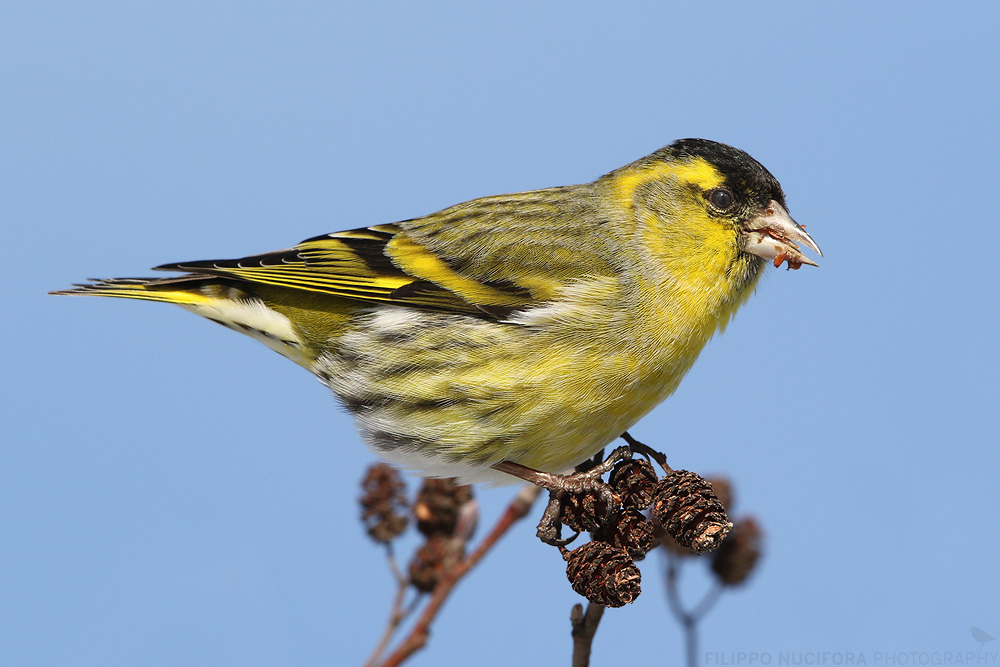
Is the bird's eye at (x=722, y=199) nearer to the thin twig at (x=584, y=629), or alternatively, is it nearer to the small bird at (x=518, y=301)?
the small bird at (x=518, y=301)

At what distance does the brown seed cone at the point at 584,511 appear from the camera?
2.88m

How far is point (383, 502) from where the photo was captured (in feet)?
12.3

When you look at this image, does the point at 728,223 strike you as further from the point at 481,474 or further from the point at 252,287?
the point at 252,287

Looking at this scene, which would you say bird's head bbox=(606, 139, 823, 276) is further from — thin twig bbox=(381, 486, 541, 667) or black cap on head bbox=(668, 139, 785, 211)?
thin twig bbox=(381, 486, 541, 667)

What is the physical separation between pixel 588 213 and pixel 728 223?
1.93 feet

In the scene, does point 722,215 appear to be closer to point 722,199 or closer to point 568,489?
point 722,199

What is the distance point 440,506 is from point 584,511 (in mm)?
1017

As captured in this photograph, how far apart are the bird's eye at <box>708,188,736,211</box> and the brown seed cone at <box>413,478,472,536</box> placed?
1.55 meters

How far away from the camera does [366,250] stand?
3908 mm

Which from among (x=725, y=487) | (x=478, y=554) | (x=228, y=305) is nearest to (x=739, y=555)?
(x=725, y=487)

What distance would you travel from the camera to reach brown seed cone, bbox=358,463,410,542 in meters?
3.72

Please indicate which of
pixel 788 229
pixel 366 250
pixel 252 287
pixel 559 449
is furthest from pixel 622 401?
pixel 252 287

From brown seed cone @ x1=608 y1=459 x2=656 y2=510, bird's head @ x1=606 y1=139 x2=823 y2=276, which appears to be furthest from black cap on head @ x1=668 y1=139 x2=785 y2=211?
brown seed cone @ x1=608 y1=459 x2=656 y2=510

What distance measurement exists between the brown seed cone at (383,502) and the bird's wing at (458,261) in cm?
74
